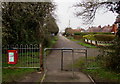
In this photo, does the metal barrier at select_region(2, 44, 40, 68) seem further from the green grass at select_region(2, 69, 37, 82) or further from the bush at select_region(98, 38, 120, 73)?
the bush at select_region(98, 38, 120, 73)

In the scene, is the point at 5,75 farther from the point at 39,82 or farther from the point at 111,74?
A: the point at 111,74

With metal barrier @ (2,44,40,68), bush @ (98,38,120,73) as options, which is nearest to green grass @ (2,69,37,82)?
metal barrier @ (2,44,40,68)

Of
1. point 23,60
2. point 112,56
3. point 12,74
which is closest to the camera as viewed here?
point 112,56

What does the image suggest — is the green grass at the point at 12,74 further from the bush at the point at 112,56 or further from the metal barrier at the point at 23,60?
the bush at the point at 112,56

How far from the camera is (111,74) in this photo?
5891 mm

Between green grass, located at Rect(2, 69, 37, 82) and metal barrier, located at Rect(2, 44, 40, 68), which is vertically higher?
metal barrier, located at Rect(2, 44, 40, 68)

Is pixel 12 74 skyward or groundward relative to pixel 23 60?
groundward

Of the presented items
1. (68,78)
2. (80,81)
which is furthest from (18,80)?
(80,81)

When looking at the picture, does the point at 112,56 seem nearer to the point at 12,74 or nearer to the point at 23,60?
the point at 12,74

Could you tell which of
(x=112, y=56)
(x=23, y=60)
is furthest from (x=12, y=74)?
(x=112, y=56)

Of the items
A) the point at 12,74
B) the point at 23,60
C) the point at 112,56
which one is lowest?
the point at 12,74

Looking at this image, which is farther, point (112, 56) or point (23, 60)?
point (23, 60)

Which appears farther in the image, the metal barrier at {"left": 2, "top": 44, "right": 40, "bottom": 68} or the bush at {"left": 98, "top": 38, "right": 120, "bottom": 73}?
the metal barrier at {"left": 2, "top": 44, "right": 40, "bottom": 68}

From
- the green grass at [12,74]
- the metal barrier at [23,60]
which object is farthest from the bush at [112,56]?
the green grass at [12,74]
